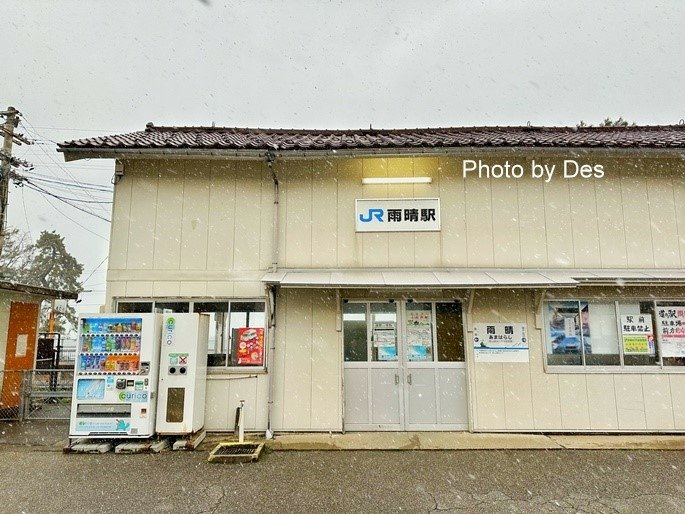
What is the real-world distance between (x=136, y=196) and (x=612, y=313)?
860cm

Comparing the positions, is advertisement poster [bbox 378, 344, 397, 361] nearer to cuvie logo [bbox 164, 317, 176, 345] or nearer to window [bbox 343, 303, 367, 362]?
window [bbox 343, 303, 367, 362]

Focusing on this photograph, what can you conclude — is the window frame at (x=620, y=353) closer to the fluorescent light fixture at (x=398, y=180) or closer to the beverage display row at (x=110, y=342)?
the fluorescent light fixture at (x=398, y=180)

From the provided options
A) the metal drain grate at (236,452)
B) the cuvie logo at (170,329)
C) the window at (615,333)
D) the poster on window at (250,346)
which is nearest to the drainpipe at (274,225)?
the poster on window at (250,346)

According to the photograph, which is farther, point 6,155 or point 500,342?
point 6,155

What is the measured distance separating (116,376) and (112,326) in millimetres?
753

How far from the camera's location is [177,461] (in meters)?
5.66

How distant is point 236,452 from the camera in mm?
5824

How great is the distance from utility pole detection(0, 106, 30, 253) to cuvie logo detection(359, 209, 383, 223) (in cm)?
1187

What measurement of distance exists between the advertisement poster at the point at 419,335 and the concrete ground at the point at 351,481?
56.1 inches

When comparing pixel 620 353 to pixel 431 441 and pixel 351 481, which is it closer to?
pixel 431 441

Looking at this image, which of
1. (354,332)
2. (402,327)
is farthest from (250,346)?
(402,327)

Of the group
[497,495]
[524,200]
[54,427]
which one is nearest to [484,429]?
[497,495]

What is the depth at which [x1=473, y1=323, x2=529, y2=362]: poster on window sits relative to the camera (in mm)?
7016

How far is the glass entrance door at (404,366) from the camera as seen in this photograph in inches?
274
